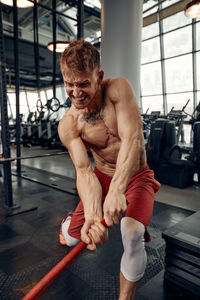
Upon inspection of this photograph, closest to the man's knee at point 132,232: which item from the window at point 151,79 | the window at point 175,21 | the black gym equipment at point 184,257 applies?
the black gym equipment at point 184,257

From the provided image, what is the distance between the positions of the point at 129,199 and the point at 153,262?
66 cm

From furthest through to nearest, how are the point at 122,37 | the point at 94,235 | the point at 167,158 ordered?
the point at 122,37 < the point at 167,158 < the point at 94,235

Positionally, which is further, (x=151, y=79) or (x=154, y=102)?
(x=154, y=102)

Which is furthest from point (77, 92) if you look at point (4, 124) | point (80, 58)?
point (4, 124)

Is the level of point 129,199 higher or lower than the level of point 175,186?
higher

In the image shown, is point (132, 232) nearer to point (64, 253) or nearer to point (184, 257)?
point (184, 257)

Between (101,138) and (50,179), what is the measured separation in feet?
9.07

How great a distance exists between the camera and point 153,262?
162cm

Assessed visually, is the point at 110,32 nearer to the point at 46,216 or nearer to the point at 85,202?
the point at 46,216

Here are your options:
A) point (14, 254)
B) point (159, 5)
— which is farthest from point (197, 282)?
point (159, 5)

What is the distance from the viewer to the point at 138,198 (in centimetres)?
124

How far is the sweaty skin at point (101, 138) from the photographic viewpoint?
1.01m

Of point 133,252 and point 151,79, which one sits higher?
point 151,79

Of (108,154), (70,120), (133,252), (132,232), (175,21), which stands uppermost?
(175,21)
